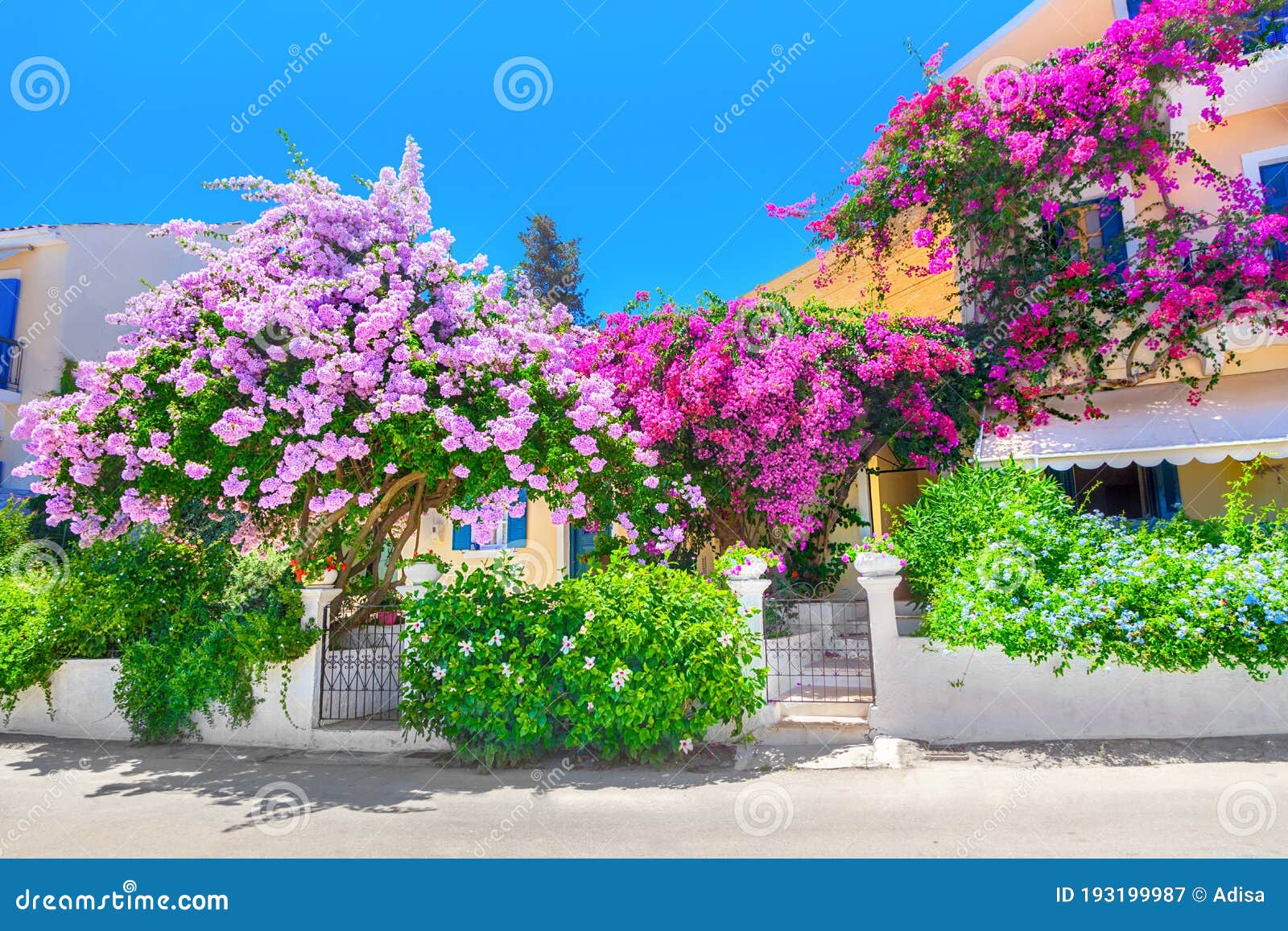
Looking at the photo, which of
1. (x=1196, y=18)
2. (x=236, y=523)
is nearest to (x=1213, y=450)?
(x=1196, y=18)

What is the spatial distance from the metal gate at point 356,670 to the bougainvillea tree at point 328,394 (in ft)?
3.46

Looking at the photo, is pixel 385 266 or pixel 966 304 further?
pixel 966 304

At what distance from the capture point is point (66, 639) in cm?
1101

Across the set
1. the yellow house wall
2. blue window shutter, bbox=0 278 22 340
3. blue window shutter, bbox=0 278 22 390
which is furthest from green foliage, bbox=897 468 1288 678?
blue window shutter, bbox=0 278 22 340

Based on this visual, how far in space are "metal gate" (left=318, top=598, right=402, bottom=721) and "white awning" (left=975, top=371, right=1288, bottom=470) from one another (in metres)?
9.27

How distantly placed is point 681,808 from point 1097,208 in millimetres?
12089

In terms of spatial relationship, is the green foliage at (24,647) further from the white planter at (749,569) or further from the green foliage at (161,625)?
the white planter at (749,569)

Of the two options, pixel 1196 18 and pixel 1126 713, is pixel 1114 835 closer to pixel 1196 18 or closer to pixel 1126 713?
pixel 1126 713

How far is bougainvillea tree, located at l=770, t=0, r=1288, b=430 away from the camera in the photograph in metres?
11.4

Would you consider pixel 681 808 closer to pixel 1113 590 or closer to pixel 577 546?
pixel 1113 590

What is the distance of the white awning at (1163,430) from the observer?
10.4 metres

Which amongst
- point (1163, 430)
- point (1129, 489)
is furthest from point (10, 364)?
point (1129, 489)

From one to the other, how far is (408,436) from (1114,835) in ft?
24.5

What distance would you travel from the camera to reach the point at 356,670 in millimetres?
10227
